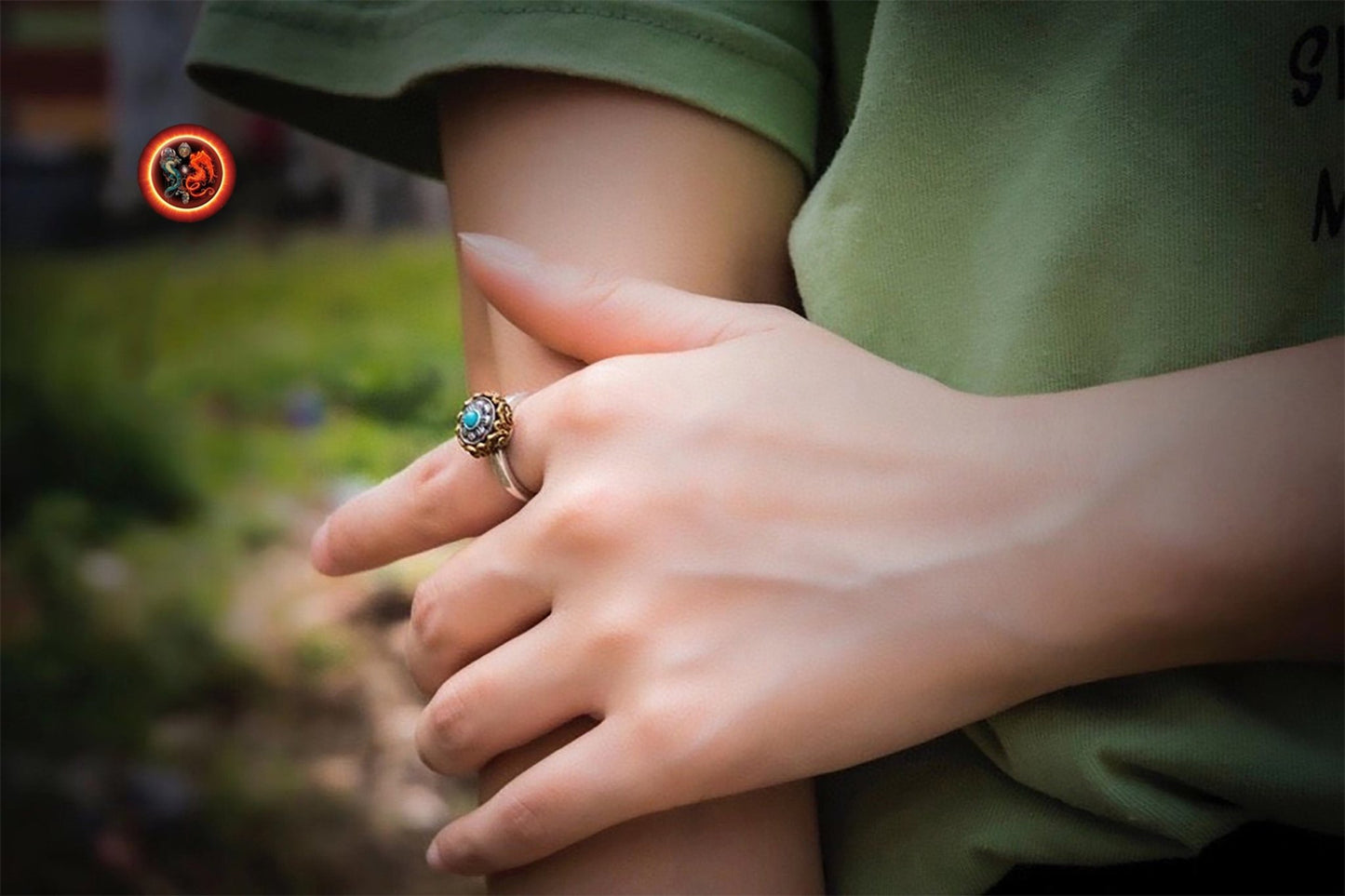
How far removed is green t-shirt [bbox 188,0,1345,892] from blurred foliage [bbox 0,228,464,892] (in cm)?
99

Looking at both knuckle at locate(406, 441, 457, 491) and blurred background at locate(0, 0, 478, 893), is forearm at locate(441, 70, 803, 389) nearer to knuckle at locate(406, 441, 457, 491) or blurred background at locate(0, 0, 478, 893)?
knuckle at locate(406, 441, 457, 491)

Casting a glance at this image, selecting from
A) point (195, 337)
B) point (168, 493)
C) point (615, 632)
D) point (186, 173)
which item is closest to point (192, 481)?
point (168, 493)

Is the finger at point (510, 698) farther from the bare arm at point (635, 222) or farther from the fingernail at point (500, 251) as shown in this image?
the fingernail at point (500, 251)

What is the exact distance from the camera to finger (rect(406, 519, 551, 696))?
19.1 inches

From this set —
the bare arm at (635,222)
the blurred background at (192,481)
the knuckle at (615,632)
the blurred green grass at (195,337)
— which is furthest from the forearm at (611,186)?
the blurred green grass at (195,337)

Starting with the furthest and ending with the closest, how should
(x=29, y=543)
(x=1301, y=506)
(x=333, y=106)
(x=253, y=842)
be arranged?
(x=29, y=543), (x=253, y=842), (x=333, y=106), (x=1301, y=506)

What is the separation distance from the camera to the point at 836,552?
45cm

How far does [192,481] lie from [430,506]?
132 centimetres

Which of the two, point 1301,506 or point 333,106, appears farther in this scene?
point 333,106

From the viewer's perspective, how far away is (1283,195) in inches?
18.8

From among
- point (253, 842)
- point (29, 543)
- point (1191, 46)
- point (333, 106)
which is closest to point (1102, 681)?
point (1191, 46)

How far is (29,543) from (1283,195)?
5.48 feet

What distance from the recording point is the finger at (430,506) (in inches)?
19.7

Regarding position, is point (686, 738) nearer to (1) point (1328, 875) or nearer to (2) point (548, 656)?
(2) point (548, 656)
